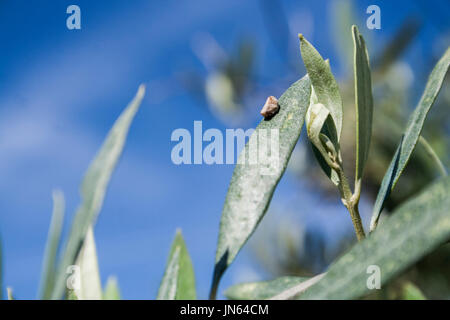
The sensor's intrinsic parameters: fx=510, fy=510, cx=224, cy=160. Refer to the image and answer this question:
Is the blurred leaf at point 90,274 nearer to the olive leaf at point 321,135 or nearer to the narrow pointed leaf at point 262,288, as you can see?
the narrow pointed leaf at point 262,288

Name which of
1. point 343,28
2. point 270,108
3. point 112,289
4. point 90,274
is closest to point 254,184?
point 270,108

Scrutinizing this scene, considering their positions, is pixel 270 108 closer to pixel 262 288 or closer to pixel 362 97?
pixel 362 97

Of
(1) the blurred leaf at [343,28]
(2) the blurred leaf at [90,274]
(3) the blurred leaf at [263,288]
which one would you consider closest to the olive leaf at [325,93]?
(3) the blurred leaf at [263,288]

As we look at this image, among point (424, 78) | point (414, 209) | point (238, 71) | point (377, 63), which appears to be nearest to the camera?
point (414, 209)

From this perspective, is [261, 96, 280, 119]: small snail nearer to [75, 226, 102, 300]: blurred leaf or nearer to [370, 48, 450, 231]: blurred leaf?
[370, 48, 450, 231]: blurred leaf
